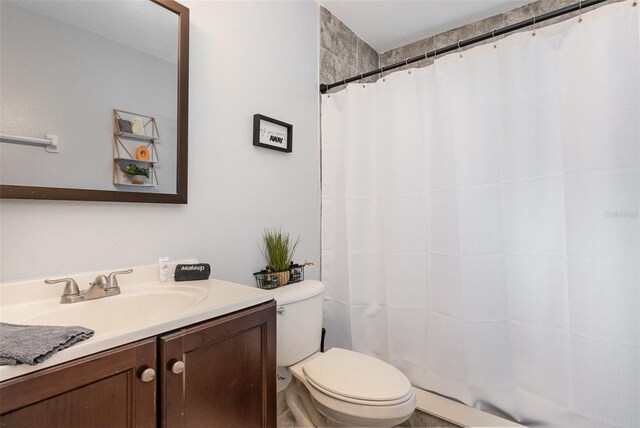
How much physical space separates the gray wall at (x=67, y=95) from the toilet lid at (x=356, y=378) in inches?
38.3

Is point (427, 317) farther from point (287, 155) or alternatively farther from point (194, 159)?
point (194, 159)

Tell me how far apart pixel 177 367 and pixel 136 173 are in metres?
0.72

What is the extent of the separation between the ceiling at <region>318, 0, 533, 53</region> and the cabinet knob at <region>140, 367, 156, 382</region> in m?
2.13

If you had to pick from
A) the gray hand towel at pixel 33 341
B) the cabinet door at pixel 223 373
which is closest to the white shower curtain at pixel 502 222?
the cabinet door at pixel 223 373

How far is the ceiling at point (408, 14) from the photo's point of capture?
1946 mm

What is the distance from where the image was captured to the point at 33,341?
0.58 meters

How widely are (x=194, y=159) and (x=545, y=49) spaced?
1.56 metres

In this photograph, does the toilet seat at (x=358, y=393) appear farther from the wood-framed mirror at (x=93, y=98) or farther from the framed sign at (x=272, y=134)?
the framed sign at (x=272, y=134)

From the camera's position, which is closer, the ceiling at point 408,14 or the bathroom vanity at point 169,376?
the bathroom vanity at point 169,376

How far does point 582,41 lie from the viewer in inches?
48.2

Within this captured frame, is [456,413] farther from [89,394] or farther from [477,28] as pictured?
[477,28]

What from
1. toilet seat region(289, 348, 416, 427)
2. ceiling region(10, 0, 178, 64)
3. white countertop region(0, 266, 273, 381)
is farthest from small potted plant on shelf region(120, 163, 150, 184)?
toilet seat region(289, 348, 416, 427)

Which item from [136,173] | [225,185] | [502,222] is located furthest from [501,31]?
[136,173]

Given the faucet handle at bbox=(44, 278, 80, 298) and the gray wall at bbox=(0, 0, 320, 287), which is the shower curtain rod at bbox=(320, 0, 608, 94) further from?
the faucet handle at bbox=(44, 278, 80, 298)
